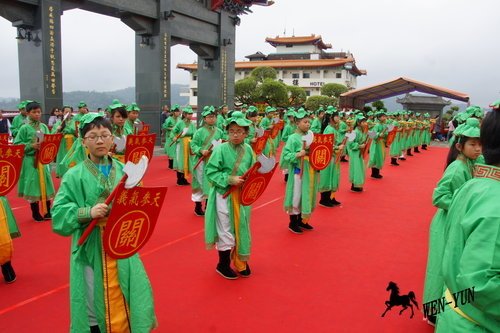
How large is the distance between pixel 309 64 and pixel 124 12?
39678 mm

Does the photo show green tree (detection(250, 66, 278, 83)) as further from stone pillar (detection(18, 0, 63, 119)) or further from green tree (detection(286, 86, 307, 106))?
stone pillar (detection(18, 0, 63, 119))

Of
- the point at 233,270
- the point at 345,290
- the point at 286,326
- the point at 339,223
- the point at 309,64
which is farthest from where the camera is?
the point at 309,64

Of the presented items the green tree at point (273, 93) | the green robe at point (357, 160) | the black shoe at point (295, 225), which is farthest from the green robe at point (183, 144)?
the green tree at point (273, 93)

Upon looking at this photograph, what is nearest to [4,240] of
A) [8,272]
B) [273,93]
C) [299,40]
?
[8,272]

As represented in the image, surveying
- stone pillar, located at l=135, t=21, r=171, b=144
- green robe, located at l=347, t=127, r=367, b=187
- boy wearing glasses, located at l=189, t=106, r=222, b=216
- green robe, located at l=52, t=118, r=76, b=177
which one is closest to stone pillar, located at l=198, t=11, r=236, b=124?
stone pillar, located at l=135, t=21, r=171, b=144

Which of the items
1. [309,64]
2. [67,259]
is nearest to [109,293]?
[67,259]

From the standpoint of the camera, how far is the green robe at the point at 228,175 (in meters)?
3.84

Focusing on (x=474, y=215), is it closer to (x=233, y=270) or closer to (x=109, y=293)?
(x=109, y=293)

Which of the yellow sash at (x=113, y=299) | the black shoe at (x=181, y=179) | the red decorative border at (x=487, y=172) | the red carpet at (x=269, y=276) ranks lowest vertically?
the red carpet at (x=269, y=276)

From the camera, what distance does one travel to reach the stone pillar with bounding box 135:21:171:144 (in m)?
15.6

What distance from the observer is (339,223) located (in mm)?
6059

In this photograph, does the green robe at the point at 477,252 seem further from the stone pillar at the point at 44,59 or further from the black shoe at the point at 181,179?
the stone pillar at the point at 44,59

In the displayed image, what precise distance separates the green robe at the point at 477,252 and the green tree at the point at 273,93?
32.2 meters

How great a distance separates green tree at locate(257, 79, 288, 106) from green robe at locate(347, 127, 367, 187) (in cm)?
2542
